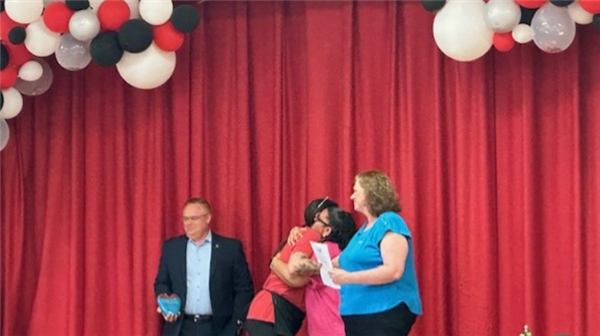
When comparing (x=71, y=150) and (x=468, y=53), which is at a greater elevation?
(x=468, y=53)

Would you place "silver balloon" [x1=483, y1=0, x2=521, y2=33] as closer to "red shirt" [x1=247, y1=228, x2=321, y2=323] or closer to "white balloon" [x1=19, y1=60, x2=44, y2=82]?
"red shirt" [x1=247, y1=228, x2=321, y2=323]

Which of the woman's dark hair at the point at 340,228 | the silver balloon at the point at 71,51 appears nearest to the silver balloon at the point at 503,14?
the woman's dark hair at the point at 340,228

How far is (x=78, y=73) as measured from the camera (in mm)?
5719

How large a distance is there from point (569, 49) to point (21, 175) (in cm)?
317

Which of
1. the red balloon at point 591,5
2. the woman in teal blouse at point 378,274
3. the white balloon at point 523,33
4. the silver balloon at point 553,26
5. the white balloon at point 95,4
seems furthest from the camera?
the white balloon at point 95,4

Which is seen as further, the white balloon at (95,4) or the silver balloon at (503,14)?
the white balloon at (95,4)

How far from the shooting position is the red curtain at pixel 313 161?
16.1 feet

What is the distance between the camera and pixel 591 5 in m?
4.27

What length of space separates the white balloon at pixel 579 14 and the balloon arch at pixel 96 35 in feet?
5.92

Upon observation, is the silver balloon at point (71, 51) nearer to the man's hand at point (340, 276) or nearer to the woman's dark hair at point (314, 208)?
the woman's dark hair at point (314, 208)

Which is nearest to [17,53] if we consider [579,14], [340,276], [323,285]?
[323,285]

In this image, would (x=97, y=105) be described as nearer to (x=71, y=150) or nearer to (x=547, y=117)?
(x=71, y=150)

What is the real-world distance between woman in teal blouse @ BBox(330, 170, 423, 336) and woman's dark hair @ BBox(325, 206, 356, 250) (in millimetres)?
436

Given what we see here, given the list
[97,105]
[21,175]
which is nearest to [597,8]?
[97,105]
